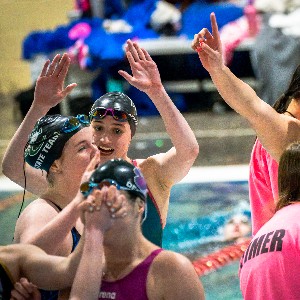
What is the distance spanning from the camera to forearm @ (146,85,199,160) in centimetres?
298

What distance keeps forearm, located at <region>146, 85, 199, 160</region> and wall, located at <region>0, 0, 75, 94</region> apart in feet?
30.5

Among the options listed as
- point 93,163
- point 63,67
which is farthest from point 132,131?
point 93,163

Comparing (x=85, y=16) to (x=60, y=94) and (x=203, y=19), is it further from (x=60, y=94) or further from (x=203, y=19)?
(x=60, y=94)

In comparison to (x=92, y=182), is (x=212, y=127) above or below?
below

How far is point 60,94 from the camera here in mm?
2998

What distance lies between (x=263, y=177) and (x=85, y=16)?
7401mm

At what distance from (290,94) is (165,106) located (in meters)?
0.58

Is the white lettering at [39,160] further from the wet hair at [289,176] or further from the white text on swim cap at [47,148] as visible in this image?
the wet hair at [289,176]

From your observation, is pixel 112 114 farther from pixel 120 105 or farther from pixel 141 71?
pixel 141 71

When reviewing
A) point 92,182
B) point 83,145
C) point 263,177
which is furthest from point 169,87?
point 92,182

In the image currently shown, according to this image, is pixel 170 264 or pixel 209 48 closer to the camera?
pixel 170 264

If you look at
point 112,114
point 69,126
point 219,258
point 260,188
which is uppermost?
point 69,126

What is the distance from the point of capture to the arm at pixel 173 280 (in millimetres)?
2129

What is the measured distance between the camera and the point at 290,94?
3256 millimetres
